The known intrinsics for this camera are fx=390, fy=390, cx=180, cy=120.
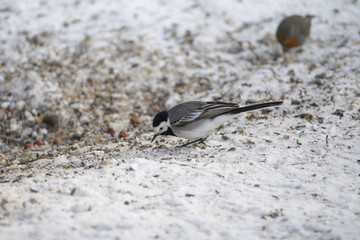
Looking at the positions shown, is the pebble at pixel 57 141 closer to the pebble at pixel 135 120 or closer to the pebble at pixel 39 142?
the pebble at pixel 39 142

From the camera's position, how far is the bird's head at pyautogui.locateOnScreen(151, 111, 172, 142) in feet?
14.6

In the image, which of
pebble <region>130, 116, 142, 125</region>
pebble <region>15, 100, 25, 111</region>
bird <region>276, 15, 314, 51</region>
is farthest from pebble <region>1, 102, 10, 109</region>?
bird <region>276, 15, 314, 51</region>

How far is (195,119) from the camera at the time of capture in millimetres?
4445

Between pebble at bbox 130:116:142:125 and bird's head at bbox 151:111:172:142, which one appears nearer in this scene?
bird's head at bbox 151:111:172:142

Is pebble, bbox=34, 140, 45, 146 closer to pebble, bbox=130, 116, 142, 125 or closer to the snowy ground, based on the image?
the snowy ground

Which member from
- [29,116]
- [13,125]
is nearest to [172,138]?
[29,116]

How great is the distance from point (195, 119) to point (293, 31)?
3049 mm

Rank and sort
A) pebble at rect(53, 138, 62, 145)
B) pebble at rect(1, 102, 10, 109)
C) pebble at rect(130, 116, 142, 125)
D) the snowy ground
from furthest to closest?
1. pebble at rect(1, 102, 10, 109)
2. pebble at rect(130, 116, 142, 125)
3. pebble at rect(53, 138, 62, 145)
4. the snowy ground

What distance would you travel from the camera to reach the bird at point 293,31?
6.50 meters

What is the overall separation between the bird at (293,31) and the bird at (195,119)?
8.57 feet

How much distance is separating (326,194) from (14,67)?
513 centimetres

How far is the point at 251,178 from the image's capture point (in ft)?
12.1

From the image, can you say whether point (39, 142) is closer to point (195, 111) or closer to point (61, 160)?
point (61, 160)

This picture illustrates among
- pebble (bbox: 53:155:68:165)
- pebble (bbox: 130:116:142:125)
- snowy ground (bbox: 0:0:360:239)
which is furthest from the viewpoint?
pebble (bbox: 130:116:142:125)
